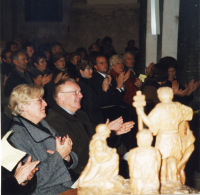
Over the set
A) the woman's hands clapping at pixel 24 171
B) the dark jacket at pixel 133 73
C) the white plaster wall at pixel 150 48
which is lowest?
the woman's hands clapping at pixel 24 171

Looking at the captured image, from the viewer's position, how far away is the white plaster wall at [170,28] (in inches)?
134

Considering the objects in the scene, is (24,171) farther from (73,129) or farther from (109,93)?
(109,93)

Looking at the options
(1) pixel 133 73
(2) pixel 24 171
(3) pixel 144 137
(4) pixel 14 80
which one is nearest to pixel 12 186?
(2) pixel 24 171

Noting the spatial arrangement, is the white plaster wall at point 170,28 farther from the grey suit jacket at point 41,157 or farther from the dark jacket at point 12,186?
the dark jacket at point 12,186

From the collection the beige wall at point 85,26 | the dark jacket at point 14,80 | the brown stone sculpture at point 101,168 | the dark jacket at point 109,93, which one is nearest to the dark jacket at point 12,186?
the brown stone sculpture at point 101,168

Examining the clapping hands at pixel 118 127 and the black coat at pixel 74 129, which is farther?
the black coat at pixel 74 129

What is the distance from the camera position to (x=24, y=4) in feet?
12.1

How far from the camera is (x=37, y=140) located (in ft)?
6.45

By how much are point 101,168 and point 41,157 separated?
23.6 inches

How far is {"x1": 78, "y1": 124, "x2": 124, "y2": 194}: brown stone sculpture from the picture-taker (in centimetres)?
148

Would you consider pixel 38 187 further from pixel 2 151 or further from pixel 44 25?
pixel 44 25

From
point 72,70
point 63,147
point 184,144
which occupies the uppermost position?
point 72,70

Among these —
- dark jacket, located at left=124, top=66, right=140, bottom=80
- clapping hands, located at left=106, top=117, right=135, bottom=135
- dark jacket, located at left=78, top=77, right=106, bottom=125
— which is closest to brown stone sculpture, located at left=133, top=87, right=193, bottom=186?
clapping hands, located at left=106, top=117, right=135, bottom=135

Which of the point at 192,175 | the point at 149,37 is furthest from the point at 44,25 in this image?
the point at 192,175
